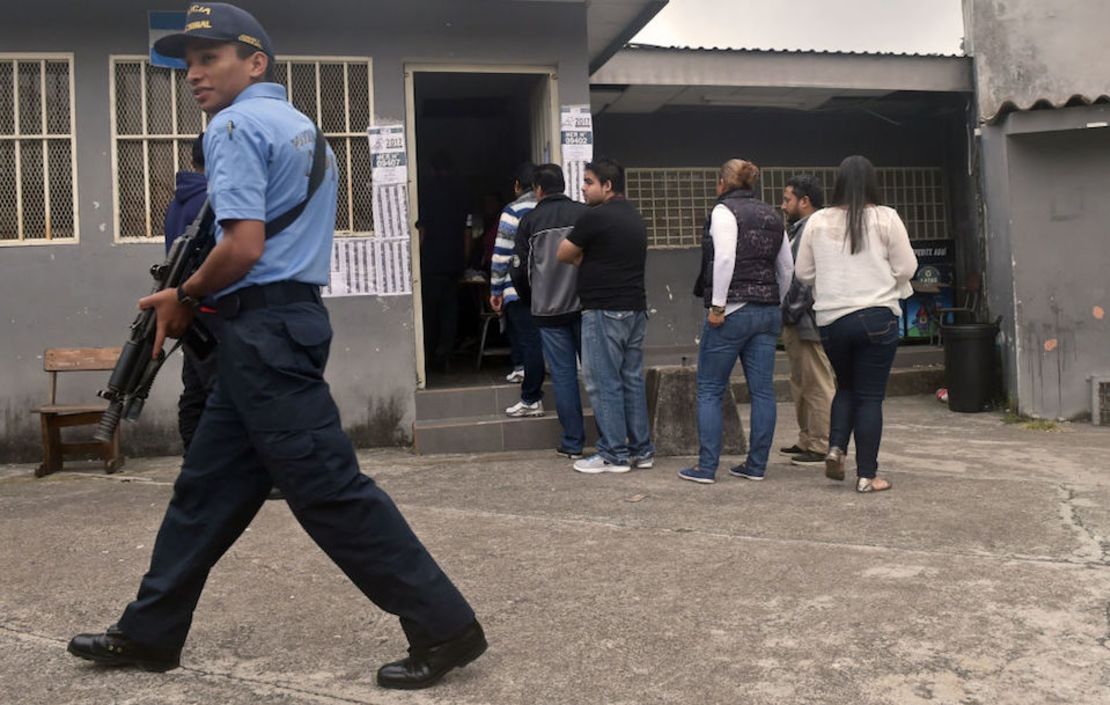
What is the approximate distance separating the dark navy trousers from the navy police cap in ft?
2.60

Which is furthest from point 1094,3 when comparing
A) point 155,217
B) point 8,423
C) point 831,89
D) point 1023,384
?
point 8,423

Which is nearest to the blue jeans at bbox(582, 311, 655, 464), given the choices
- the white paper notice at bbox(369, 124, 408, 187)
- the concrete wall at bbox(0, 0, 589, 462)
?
the concrete wall at bbox(0, 0, 589, 462)

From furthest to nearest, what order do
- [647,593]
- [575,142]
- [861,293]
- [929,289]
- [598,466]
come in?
[929,289] → [575,142] → [598,466] → [861,293] → [647,593]

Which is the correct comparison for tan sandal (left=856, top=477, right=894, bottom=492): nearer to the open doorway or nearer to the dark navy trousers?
the dark navy trousers

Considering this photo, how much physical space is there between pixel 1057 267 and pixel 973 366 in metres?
1.07

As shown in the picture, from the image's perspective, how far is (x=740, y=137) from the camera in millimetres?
11352

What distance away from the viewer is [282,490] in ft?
9.34

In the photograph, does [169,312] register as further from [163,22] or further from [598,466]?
[163,22]

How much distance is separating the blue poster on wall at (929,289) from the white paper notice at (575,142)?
16.8 ft

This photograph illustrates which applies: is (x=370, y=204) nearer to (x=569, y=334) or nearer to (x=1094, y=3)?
(x=569, y=334)

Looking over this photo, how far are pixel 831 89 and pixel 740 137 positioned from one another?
4.66 ft

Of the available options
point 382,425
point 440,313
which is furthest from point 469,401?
point 440,313

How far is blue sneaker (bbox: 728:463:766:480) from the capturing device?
5.93 metres

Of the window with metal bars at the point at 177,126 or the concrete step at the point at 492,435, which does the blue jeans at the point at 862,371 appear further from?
the window with metal bars at the point at 177,126
